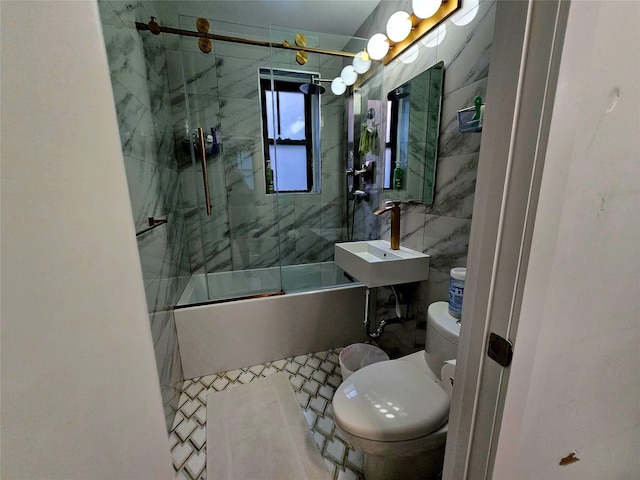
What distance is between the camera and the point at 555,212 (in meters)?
0.43

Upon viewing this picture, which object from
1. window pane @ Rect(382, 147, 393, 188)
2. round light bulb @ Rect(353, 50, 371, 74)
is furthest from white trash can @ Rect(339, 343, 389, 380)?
round light bulb @ Rect(353, 50, 371, 74)

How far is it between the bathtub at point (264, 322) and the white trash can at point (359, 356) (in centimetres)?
33

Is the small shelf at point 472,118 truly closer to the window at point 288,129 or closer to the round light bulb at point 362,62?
the round light bulb at point 362,62

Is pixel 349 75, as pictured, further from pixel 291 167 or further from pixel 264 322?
pixel 264 322

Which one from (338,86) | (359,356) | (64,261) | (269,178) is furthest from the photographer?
(269,178)

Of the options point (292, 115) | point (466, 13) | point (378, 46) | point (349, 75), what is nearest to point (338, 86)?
point (349, 75)

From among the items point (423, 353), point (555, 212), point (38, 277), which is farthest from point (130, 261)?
point (423, 353)

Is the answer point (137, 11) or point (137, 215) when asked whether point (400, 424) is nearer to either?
point (137, 215)

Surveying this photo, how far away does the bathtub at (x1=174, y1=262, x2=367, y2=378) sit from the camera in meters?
1.82

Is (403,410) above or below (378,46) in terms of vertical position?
below

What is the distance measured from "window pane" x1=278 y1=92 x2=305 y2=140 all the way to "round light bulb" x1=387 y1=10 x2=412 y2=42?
1.08m

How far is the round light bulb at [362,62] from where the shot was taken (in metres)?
2.02

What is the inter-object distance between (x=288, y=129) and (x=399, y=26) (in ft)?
4.12

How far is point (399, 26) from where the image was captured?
5.07 feet
